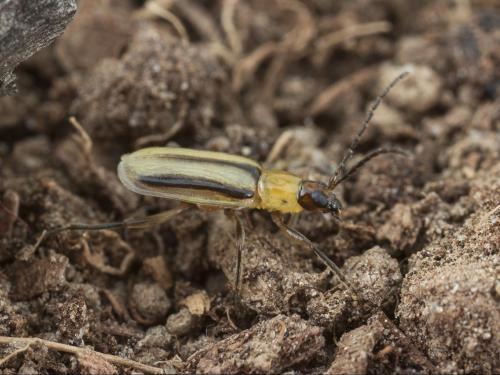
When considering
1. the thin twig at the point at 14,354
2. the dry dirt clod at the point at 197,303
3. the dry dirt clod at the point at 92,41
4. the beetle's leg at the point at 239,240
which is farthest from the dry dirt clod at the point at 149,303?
the dry dirt clod at the point at 92,41

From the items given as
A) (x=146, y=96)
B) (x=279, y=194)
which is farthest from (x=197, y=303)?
(x=146, y=96)

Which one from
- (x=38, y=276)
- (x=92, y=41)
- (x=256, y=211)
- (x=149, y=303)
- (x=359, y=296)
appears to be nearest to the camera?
(x=359, y=296)

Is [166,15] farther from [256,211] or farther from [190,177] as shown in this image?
[256,211]

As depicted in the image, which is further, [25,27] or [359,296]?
[359,296]

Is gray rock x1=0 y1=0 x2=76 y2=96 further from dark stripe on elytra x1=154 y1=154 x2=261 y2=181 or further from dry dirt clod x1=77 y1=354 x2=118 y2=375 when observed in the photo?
dry dirt clod x1=77 y1=354 x2=118 y2=375

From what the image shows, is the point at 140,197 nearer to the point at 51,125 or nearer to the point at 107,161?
the point at 107,161

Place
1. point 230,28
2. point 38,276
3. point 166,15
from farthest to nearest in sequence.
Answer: point 230,28 → point 166,15 → point 38,276

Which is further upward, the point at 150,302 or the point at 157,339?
the point at 150,302

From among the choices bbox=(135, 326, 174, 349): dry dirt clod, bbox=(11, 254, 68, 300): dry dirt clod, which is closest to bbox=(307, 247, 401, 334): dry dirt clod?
bbox=(135, 326, 174, 349): dry dirt clod
